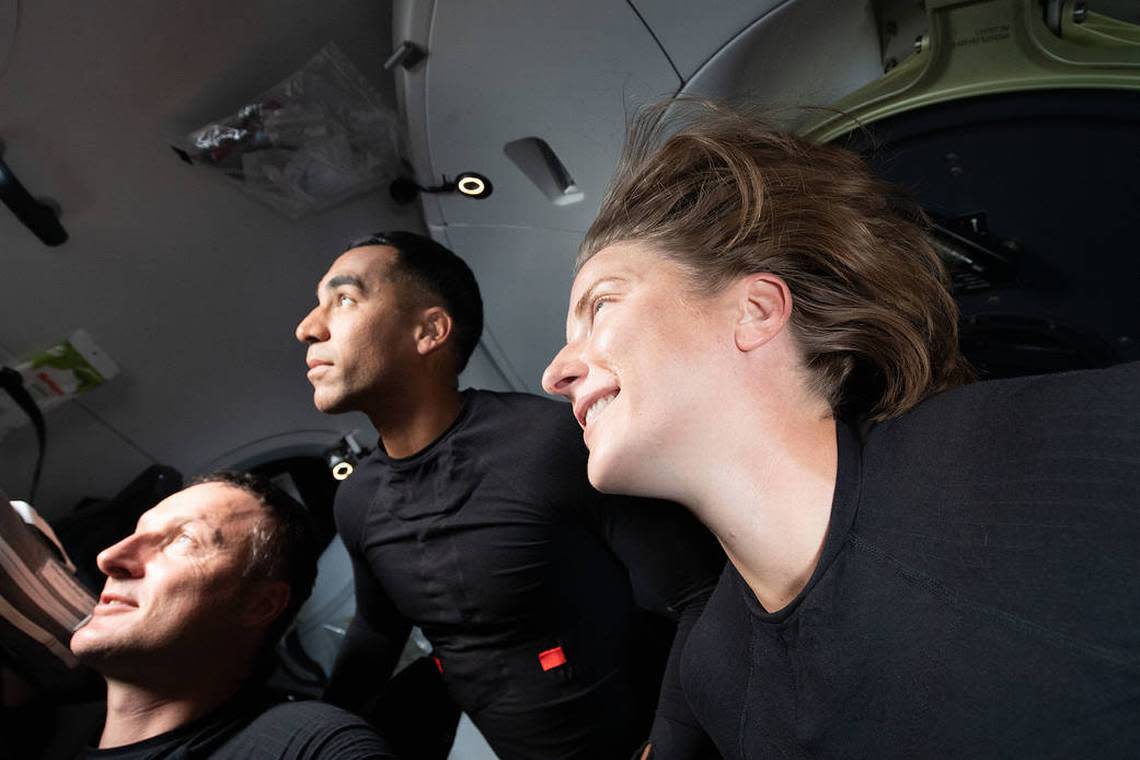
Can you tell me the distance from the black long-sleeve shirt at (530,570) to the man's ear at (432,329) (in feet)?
0.46

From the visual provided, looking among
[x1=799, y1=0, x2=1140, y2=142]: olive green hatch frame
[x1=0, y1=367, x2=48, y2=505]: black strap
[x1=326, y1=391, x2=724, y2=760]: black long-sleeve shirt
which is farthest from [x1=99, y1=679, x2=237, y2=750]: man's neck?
[x1=799, y1=0, x2=1140, y2=142]: olive green hatch frame

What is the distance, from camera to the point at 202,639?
112 cm

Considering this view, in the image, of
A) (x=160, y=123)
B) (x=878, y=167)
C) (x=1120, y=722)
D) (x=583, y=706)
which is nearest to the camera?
(x=1120, y=722)

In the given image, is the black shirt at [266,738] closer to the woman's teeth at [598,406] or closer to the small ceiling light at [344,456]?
the woman's teeth at [598,406]

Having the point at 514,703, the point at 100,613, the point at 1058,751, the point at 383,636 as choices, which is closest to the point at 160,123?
the point at 100,613

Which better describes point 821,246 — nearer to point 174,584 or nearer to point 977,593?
point 977,593

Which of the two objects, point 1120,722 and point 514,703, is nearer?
point 1120,722

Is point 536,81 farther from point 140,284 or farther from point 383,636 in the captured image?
point 383,636

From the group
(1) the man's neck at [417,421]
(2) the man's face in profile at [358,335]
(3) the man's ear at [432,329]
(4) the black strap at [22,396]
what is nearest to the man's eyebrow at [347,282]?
(2) the man's face in profile at [358,335]

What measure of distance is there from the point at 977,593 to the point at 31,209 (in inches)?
59.8

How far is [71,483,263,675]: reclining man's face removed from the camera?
1062mm

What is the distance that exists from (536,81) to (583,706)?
1.02 m

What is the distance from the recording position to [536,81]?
3.95ft

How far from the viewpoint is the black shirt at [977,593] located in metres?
0.53
